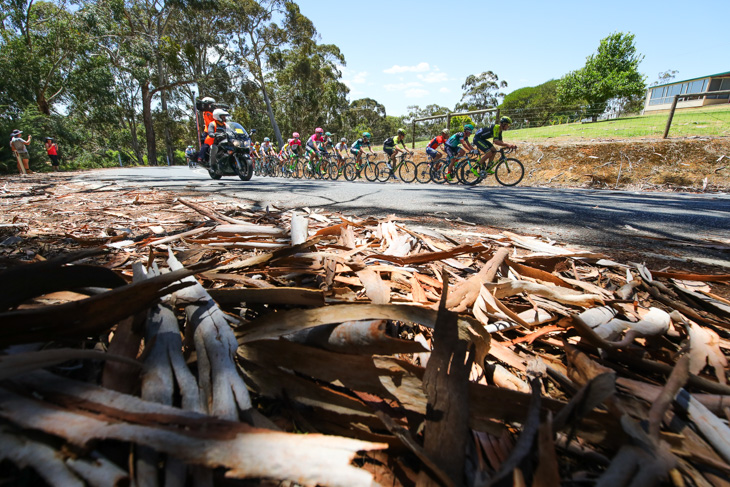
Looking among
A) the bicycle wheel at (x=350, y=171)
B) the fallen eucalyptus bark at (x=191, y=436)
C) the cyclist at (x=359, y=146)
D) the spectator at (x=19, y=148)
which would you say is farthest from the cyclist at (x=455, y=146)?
the spectator at (x=19, y=148)

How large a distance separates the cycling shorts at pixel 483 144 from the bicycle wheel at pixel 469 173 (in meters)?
0.54

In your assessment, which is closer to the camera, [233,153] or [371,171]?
[233,153]

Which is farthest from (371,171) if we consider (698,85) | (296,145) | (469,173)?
(698,85)

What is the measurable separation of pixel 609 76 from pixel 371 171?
47278 mm

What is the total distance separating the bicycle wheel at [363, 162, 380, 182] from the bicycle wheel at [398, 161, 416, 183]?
103cm

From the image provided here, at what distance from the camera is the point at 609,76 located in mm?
41906

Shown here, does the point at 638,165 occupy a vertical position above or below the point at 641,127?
below

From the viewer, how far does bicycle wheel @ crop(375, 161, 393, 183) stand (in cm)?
1302

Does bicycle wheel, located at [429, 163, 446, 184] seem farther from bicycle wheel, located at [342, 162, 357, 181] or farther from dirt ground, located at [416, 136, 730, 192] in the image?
bicycle wheel, located at [342, 162, 357, 181]

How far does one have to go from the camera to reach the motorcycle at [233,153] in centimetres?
808

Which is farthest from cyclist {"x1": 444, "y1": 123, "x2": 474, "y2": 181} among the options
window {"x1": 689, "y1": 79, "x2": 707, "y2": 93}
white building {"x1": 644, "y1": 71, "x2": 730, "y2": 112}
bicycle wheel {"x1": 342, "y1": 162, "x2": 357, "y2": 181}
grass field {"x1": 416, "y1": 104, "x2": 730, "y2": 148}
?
window {"x1": 689, "y1": 79, "x2": 707, "y2": 93}

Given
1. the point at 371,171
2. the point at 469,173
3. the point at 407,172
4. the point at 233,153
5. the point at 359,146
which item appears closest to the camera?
the point at 233,153

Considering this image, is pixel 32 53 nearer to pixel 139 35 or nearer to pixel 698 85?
pixel 139 35

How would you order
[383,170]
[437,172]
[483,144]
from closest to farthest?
[483,144] < [437,172] < [383,170]
